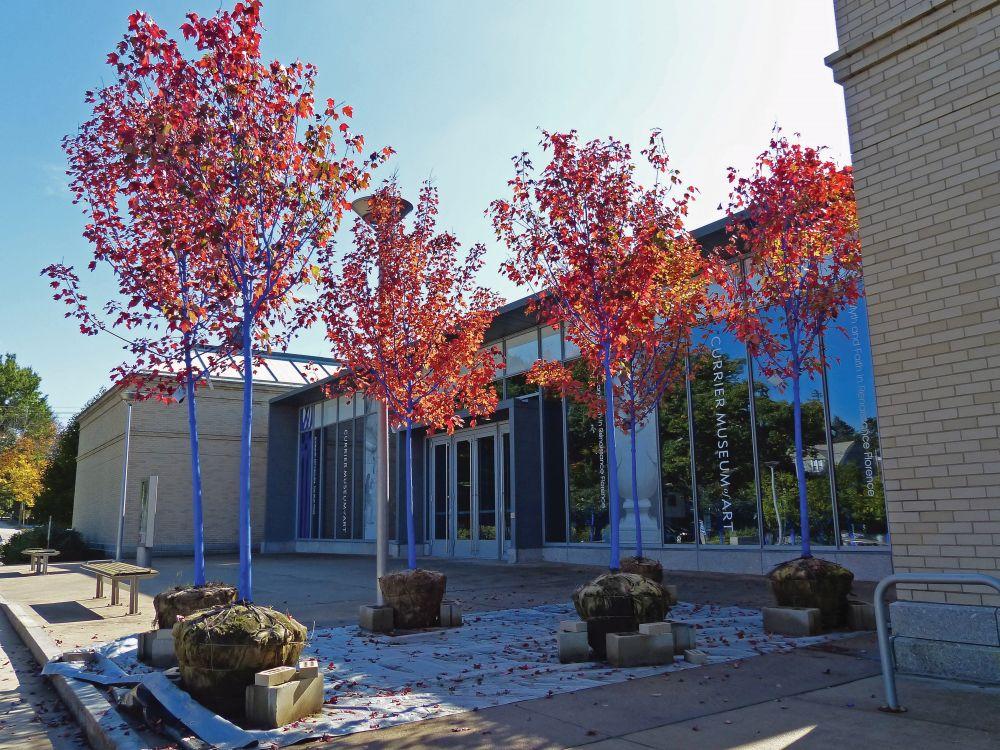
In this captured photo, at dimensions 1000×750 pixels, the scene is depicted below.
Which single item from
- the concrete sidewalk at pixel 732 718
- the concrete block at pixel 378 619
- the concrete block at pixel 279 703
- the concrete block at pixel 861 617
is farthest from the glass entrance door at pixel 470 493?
the concrete block at pixel 279 703

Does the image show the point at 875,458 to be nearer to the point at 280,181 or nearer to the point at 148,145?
the point at 280,181

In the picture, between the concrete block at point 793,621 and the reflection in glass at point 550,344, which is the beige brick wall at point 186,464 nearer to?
the reflection in glass at point 550,344

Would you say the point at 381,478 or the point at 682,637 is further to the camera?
the point at 381,478

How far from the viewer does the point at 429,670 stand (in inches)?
273

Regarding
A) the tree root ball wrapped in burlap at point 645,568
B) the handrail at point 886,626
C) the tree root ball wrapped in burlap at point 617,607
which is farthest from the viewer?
the tree root ball wrapped in burlap at point 645,568

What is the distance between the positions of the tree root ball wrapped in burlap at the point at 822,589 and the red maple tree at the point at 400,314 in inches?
184

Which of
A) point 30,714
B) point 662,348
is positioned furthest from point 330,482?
point 30,714

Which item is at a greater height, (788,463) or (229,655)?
(788,463)

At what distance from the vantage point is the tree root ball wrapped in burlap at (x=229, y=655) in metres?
5.43

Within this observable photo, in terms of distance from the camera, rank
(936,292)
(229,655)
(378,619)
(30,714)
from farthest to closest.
A: 1. (378,619)
2. (30,714)
3. (936,292)
4. (229,655)

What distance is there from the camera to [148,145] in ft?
21.8

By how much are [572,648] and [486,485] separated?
13.6 meters

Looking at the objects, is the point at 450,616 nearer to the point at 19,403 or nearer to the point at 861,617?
the point at 861,617

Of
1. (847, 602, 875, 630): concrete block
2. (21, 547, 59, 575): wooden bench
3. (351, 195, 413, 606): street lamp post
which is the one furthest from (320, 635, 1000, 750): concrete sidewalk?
(21, 547, 59, 575): wooden bench
